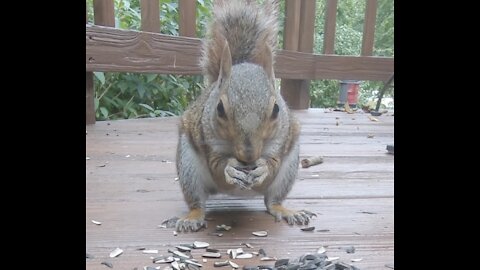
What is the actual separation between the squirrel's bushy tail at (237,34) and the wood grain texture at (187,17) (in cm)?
75

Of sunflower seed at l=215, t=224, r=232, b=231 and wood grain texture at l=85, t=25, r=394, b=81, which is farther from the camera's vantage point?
wood grain texture at l=85, t=25, r=394, b=81

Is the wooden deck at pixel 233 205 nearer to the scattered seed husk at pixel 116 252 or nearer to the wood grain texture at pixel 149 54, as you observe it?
the scattered seed husk at pixel 116 252

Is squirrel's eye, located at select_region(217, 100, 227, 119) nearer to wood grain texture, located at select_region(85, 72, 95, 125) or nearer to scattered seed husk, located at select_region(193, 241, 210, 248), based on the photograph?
scattered seed husk, located at select_region(193, 241, 210, 248)

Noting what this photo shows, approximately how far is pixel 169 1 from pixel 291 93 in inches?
33.8

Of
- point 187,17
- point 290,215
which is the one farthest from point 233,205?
point 187,17

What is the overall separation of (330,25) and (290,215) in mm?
1704

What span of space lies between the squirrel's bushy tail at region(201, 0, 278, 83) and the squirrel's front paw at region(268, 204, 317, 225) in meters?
0.35

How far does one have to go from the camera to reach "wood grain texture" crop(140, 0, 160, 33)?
2.01 meters

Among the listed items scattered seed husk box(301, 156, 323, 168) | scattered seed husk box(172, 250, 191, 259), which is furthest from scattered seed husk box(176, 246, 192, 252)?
scattered seed husk box(301, 156, 323, 168)

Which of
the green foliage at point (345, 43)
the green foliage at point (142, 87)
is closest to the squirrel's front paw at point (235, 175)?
the green foliage at point (142, 87)

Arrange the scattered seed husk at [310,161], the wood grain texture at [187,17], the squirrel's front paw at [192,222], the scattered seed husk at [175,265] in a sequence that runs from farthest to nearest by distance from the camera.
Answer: the wood grain texture at [187,17]
the scattered seed husk at [310,161]
the squirrel's front paw at [192,222]
the scattered seed husk at [175,265]

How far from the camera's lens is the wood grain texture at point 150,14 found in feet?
6.59

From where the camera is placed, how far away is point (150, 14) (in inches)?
79.5
